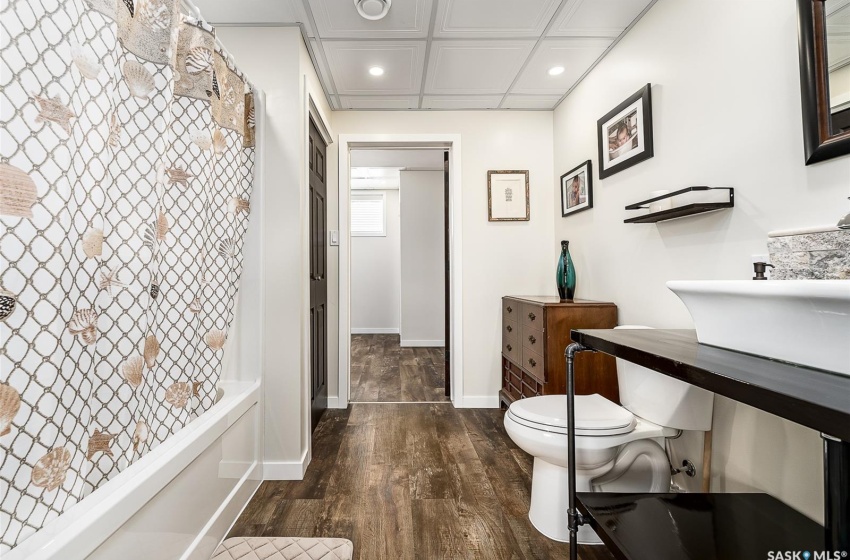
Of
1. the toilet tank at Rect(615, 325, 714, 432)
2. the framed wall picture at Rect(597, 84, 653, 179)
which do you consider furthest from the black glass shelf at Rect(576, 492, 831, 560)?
the framed wall picture at Rect(597, 84, 653, 179)

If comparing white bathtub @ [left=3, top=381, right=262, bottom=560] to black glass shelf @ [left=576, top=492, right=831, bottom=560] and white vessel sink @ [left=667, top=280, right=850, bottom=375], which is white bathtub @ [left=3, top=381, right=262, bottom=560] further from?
white vessel sink @ [left=667, top=280, right=850, bottom=375]

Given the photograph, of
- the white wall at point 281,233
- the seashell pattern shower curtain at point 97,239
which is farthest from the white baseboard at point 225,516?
the seashell pattern shower curtain at point 97,239

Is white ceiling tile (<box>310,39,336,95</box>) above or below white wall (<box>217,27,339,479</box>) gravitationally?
above

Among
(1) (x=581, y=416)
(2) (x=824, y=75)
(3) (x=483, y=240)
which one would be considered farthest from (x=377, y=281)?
(2) (x=824, y=75)

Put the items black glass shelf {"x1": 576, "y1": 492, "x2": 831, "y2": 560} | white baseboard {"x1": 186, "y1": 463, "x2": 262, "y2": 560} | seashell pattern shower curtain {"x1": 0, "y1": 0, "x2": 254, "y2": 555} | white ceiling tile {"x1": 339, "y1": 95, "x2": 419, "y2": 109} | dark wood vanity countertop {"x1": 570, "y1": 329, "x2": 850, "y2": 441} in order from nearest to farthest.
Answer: dark wood vanity countertop {"x1": 570, "y1": 329, "x2": 850, "y2": 441}
seashell pattern shower curtain {"x1": 0, "y1": 0, "x2": 254, "y2": 555}
black glass shelf {"x1": 576, "y1": 492, "x2": 831, "y2": 560}
white baseboard {"x1": 186, "y1": 463, "x2": 262, "y2": 560}
white ceiling tile {"x1": 339, "y1": 95, "x2": 419, "y2": 109}

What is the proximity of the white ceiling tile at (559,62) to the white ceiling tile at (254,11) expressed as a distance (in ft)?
4.34

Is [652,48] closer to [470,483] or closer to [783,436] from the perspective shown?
[783,436]

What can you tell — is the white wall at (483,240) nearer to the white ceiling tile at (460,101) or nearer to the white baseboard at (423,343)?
the white ceiling tile at (460,101)

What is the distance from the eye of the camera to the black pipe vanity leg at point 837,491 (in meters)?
0.70

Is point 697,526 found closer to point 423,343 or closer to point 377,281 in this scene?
point 423,343

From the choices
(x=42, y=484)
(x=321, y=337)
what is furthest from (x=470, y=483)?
(x=42, y=484)

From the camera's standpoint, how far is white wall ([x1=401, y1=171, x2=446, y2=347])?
554cm

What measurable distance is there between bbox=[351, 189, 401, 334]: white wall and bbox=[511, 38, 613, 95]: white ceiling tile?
3981 mm

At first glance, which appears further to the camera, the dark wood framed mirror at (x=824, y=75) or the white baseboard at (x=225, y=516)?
the white baseboard at (x=225, y=516)
